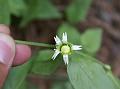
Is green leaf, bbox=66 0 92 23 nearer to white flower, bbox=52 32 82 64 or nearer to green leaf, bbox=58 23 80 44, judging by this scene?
green leaf, bbox=58 23 80 44

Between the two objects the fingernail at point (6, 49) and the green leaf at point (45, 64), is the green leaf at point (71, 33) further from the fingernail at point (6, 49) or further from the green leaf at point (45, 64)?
the fingernail at point (6, 49)

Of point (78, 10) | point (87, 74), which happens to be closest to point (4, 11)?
point (87, 74)

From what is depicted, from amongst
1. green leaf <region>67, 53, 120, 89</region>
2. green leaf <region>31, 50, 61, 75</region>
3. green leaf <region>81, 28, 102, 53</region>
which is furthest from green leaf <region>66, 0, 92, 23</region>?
green leaf <region>67, 53, 120, 89</region>

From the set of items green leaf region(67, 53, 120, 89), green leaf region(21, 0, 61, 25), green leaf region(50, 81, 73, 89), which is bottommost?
green leaf region(50, 81, 73, 89)

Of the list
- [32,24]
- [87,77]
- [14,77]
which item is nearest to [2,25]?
[14,77]

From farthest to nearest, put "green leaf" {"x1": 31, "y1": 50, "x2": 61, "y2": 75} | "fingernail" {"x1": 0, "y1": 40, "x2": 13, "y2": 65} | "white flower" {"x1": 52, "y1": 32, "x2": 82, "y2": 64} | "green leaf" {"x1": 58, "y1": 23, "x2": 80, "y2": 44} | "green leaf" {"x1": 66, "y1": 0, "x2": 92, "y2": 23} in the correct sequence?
"green leaf" {"x1": 66, "y1": 0, "x2": 92, "y2": 23} → "green leaf" {"x1": 58, "y1": 23, "x2": 80, "y2": 44} → "green leaf" {"x1": 31, "y1": 50, "x2": 61, "y2": 75} → "white flower" {"x1": 52, "y1": 32, "x2": 82, "y2": 64} → "fingernail" {"x1": 0, "y1": 40, "x2": 13, "y2": 65}

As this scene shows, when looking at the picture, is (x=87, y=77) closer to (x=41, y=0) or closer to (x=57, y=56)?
(x=57, y=56)

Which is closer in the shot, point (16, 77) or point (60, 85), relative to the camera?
point (16, 77)

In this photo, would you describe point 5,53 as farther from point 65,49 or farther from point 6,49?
point 65,49
